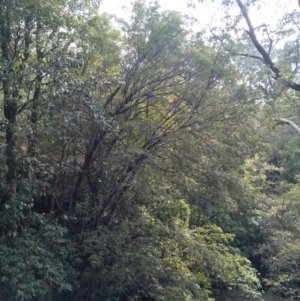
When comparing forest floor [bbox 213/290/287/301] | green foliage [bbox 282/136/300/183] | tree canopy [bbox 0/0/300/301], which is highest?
green foliage [bbox 282/136/300/183]

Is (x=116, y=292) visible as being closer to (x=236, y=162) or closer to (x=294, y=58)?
(x=236, y=162)

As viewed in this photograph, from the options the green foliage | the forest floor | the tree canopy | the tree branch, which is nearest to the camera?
the tree branch

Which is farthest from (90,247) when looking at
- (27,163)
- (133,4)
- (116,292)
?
(133,4)

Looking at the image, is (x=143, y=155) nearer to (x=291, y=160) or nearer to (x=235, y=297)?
(x=235, y=297)

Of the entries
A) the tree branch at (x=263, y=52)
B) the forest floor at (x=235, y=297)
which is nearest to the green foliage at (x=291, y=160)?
the forest floor at (x=235, y=297)

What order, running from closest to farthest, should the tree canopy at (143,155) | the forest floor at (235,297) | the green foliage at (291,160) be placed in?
the tree canopy at (143,155) → the forest floor at (235,297) → the green foliage at (291,160)

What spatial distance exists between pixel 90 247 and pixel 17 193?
2.12m

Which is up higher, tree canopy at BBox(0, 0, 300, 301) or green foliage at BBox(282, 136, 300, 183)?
green foliage at BBox(282, 136, 300, 183)

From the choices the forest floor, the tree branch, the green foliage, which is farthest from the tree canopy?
the green foliage

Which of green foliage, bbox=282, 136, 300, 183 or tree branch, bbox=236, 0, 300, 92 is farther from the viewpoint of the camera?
green foliage, bbox=282, 136, 300, 183

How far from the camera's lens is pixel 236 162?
9.60 metres

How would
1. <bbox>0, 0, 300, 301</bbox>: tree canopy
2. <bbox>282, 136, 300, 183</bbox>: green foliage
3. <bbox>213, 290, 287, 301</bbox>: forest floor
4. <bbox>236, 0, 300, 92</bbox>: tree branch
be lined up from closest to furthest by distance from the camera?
<bbox>236, 0, 300, 92</bbox>: tree branch
<bbox>0, 0, 300, 301</bbox>: tree canopy
<bbox>213, 290, 287, 301</bbox>: forest floor
<bbox>282, 136, 300, 183</bbox>: green foliage

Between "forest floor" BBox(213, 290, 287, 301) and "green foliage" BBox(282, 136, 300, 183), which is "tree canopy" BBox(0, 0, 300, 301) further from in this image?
"green foliage" BBox(282, 136, 300, 183)

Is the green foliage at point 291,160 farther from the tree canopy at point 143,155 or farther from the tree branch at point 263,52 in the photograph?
the tree branch at point 263,52
